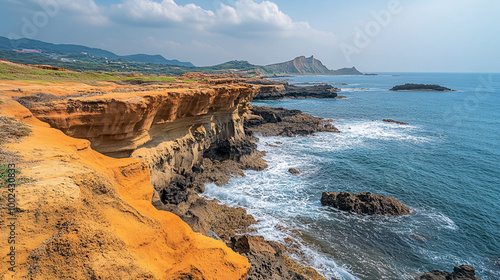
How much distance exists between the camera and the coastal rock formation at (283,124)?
136 ft

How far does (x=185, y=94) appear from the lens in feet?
56.5

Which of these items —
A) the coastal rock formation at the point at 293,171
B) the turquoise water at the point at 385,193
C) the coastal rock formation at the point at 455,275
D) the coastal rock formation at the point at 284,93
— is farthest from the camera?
the coastal rock formation at the point at 284,93

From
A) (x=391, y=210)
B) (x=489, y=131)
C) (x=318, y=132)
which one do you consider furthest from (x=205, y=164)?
(x=489, y=131)

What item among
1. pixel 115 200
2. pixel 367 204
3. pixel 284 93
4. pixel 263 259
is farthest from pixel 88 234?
pixel 284 93

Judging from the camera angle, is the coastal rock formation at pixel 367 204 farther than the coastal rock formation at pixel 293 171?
No

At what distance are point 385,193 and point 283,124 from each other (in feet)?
84.7

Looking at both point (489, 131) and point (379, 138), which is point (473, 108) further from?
point (379, 138)

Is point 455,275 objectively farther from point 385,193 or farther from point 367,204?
point 385,193

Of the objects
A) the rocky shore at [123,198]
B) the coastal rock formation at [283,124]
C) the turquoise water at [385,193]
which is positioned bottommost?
the turquoise water at [385,193]

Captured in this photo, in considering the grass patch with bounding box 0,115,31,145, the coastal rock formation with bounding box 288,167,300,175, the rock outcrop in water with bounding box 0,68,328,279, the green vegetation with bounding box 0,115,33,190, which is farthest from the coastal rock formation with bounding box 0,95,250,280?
the coastal rock formation with bounding box 288,167,300,175

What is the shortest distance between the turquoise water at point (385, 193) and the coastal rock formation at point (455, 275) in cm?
72

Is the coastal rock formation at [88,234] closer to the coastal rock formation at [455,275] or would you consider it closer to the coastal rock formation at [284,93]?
the coastal rock formation at [455,275]

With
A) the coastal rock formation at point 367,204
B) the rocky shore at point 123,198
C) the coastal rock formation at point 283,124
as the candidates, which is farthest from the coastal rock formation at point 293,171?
the coastal rock formation at point 283,124

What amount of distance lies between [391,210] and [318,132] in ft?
82.7
